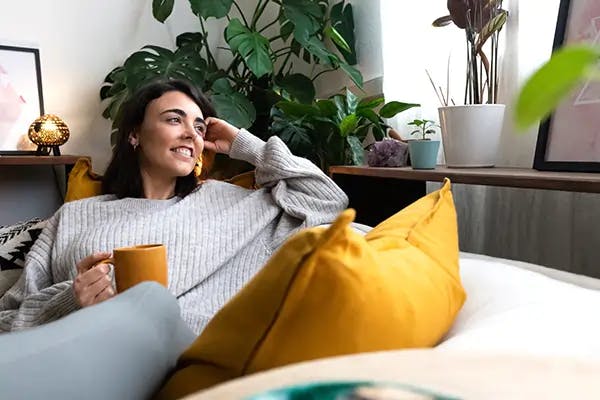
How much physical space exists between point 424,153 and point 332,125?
2.02 feet

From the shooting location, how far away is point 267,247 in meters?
1.55

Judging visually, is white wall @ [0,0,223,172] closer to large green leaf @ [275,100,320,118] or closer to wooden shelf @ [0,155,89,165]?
wooden shelf @ [0,155,89,165]

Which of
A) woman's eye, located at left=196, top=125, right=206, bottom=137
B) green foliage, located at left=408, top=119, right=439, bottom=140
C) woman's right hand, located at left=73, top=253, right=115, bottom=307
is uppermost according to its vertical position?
Result: woman's eye, located at left=196, top=125, right=206, bottom=137

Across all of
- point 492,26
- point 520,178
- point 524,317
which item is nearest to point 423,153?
point 492,26

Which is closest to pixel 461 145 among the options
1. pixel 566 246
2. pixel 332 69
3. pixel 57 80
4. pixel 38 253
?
pixel 566 246

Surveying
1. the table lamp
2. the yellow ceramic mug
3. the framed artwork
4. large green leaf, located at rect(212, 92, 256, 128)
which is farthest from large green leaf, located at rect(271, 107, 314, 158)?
the yellow ceramic mug

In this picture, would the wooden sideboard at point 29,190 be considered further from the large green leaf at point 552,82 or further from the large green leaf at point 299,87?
the large green leaf at point 552,82

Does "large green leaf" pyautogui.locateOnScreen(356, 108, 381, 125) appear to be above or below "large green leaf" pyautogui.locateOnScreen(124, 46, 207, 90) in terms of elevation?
below

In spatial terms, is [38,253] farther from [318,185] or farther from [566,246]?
[566,246]

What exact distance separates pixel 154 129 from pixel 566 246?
3.77 feet

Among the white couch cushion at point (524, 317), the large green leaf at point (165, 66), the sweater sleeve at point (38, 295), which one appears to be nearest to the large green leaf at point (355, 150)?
the large green leaf at point (165, 66)

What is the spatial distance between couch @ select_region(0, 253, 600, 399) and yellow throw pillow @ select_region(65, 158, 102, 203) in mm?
1233

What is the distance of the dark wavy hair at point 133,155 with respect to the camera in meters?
1.75

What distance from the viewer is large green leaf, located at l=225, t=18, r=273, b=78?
2322mm
